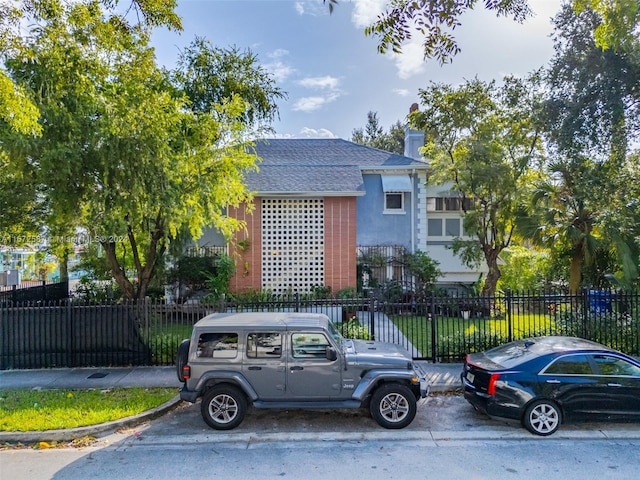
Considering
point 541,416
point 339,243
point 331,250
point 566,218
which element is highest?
point 566,218

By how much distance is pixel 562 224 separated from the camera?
14102mm

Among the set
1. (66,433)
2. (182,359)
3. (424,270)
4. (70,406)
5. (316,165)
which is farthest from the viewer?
(316,165)

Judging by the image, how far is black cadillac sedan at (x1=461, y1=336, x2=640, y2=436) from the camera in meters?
6.38

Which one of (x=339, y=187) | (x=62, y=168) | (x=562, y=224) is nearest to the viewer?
(x=62, y=168)

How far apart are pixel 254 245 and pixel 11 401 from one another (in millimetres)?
10070

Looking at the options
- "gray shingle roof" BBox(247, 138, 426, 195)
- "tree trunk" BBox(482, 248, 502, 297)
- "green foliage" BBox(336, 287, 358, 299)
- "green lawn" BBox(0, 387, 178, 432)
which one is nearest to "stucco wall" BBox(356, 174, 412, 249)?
"gray shingle roof" BBox(247, 138, 426, 195)

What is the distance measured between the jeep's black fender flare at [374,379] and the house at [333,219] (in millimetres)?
10132

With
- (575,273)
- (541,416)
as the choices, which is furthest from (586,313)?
(541,416)

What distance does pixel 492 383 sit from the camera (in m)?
6.51

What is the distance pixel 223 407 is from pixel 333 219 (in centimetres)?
1115

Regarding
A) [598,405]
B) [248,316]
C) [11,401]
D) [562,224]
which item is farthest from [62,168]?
[562,224]

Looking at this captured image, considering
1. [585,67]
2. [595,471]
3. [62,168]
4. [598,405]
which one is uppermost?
[585,67]

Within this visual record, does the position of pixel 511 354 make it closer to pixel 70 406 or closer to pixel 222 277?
pixel 70 406

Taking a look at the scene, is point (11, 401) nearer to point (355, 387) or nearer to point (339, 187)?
point (355, 387)
